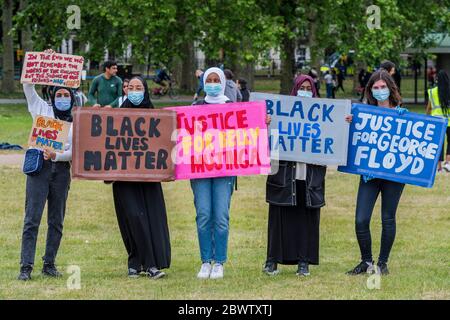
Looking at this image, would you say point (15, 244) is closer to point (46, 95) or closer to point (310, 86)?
point (46, 95)

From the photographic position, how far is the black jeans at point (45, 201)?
10258 mm

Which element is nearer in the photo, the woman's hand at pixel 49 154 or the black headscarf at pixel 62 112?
the woman's hand at pixel 49 154

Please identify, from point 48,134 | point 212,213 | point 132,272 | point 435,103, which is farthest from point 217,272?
point 435,103

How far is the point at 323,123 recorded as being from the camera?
10750 millimetres

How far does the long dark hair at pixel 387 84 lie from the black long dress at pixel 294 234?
1138 millimetres

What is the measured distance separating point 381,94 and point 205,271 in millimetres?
2237

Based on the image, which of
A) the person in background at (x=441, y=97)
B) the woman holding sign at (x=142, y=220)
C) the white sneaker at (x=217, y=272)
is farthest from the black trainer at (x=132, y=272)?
the person in background at (x=441, y=97)

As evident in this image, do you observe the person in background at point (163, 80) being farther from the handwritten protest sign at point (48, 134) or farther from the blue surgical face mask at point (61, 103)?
the handwritten protest sign at point (48, 134)

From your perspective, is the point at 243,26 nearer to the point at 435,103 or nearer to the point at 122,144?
the point at 435,103

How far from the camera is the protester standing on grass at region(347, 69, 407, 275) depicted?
10.5 m

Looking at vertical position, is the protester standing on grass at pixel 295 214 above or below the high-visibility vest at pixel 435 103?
below

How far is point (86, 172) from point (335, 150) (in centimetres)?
225

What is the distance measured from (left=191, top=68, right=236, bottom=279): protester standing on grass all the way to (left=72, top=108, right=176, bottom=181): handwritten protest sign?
35 centimetres

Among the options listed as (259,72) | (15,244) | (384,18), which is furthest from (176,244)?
(259,72)
